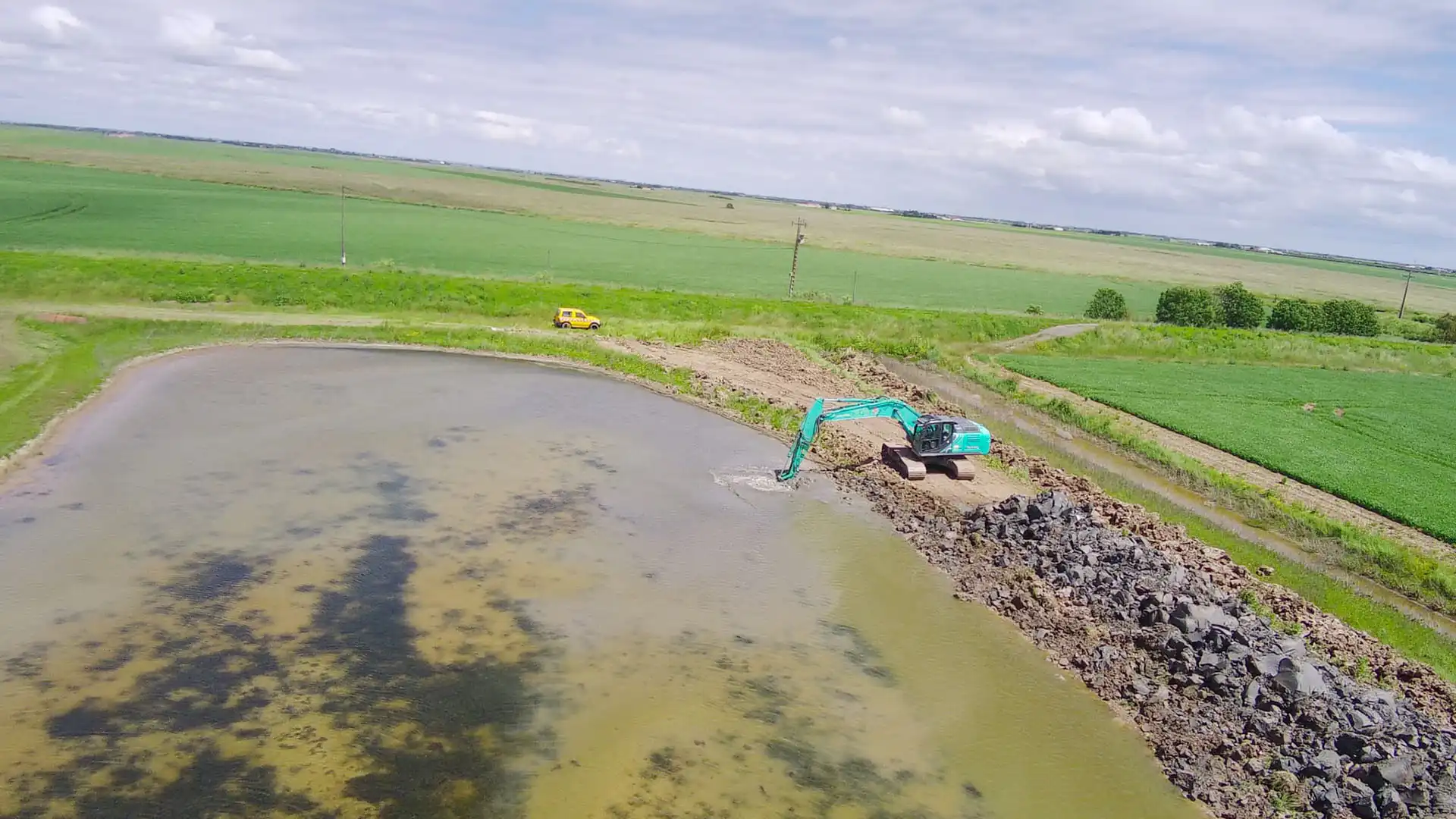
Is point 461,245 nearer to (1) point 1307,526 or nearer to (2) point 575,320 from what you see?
(2) point 575,320

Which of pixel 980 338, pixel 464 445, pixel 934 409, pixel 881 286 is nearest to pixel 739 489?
pixel 464 445

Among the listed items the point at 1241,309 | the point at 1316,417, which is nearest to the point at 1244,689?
the point at 1316,417

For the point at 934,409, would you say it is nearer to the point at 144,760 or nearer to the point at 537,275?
the point at 144,760

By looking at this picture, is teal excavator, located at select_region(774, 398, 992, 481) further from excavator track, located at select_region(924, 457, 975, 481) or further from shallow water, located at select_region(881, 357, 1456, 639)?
shallow water, located at select_region(881, 357, 1456, 639)

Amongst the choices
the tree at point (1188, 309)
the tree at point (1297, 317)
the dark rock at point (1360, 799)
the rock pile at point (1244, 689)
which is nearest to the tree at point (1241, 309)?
the tree at point (1188, 309)

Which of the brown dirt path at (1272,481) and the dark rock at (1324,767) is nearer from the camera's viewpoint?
the dark rock at (1324,767)

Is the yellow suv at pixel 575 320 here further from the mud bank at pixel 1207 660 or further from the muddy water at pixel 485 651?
the mud bank at pixel 1207 660

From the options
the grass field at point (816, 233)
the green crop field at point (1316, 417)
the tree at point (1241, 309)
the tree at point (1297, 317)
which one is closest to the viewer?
the green crop field at point (1316, 417)
